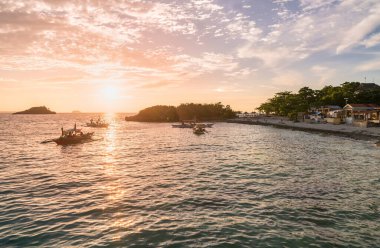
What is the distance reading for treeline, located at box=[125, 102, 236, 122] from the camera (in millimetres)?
158000

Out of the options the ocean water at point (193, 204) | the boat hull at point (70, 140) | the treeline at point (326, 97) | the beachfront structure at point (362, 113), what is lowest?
the ocean water at point (193, 204)

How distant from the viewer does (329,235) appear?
1355cm

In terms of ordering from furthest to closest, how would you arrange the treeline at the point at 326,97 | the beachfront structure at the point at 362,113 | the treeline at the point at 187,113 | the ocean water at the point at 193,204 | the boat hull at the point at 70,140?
the treeline at the point at 187,113
the treeline at the point at 326,97
the beachfront structure at the point at 362,113
the boat hull at the point at 70,140
the ocean water at the point at 193,204

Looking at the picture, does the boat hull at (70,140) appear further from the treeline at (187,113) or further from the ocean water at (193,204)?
the treeline at (187,113)

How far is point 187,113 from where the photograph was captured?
161125 millimetres

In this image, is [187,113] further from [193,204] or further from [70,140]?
[193,204]

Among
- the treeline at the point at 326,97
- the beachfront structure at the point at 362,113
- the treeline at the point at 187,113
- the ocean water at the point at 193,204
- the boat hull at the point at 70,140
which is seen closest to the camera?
the ocean water at the point at 193,204

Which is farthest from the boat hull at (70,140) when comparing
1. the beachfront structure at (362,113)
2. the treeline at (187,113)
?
the treeline at (187,113)

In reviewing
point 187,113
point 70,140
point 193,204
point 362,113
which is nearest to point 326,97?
point 362,113

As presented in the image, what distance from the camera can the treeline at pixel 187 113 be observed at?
15800 centimetres

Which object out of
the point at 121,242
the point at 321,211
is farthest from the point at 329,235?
the point at 121,242

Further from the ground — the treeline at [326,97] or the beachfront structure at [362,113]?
the treeline at [326,97]

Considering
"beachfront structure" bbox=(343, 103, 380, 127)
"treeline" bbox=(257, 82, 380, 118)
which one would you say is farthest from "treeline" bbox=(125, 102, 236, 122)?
"beachfront structure" bbox=(343, 103, 380, 127)

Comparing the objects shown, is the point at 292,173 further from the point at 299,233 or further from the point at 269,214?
the point at 299,233
